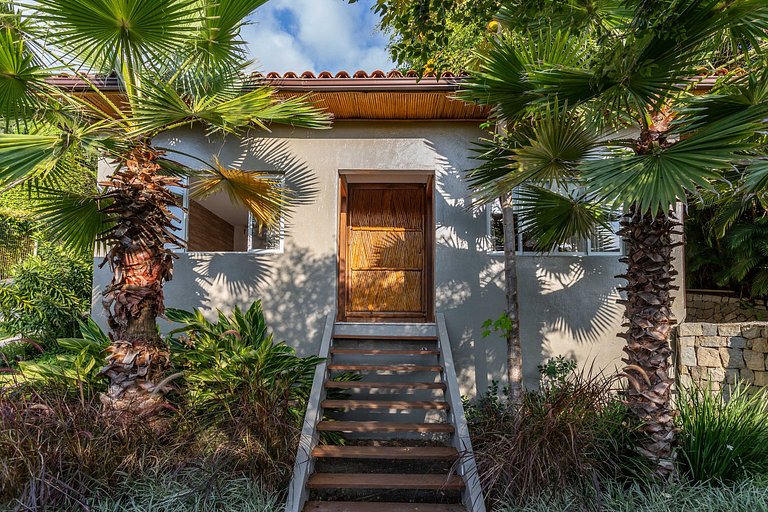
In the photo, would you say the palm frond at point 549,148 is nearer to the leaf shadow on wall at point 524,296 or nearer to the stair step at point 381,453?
the leaf shadow on wall at point 524,296

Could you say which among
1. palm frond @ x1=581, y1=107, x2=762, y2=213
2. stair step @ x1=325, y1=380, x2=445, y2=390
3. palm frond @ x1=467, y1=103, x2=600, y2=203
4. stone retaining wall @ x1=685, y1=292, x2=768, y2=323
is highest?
palm frond @ x1=467, y1=103, x2=600, y2=203

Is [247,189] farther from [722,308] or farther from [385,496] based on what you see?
[722,308]

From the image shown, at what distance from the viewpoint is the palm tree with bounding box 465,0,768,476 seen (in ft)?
11.1

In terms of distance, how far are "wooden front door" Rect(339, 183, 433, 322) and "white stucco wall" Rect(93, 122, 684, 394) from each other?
3.55 ft

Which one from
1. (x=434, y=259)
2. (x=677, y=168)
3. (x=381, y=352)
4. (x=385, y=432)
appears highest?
(x=677, y=168)

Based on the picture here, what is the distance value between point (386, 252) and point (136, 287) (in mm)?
4414

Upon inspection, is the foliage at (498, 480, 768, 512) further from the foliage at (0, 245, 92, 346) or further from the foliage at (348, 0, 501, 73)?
the foliage at (0, 245, 92, 346)

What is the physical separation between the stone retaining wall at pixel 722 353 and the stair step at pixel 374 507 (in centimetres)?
418

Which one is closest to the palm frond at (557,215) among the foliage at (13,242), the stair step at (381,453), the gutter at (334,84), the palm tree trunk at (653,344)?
the palm tree trunk at (653,344)

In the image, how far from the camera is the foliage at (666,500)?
356 centimetres

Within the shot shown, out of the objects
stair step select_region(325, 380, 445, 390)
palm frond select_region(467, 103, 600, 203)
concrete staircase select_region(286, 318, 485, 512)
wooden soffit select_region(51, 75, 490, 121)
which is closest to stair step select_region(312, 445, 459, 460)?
concrete staircase select_region(286, 318, 485, 512)

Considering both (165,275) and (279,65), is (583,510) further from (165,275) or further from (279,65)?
(279,65)

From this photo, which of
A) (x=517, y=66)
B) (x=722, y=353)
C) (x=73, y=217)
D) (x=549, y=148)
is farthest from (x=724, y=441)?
(x=73, y=217)

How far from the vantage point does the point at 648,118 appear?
4.02 meters
